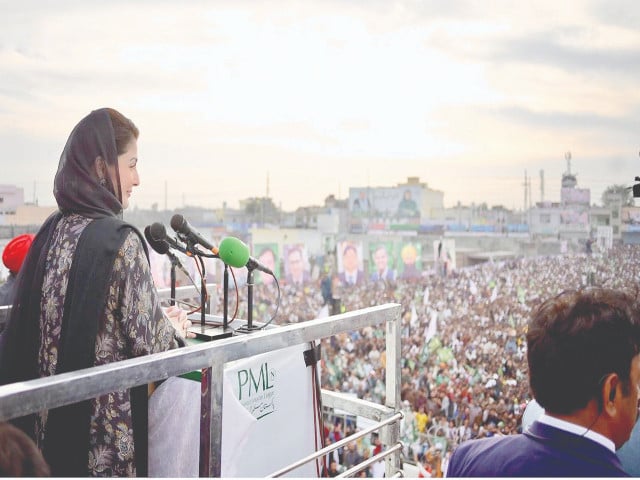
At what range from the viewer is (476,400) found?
7.46 m

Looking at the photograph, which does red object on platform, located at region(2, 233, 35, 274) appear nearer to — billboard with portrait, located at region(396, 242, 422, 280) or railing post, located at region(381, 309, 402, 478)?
railing post, located at region(381, 309, 402, 478)

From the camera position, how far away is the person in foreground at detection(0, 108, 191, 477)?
0.95 m

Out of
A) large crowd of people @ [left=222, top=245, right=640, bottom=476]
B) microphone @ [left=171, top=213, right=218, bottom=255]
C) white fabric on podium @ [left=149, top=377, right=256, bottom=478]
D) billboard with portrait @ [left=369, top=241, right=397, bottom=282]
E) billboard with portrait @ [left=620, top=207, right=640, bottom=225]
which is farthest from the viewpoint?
billboard with portrait @ [left=369, top=241, right=397, bottom=282]

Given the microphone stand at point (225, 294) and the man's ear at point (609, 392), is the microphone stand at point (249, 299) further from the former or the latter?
the man's ear at point (609, 392)

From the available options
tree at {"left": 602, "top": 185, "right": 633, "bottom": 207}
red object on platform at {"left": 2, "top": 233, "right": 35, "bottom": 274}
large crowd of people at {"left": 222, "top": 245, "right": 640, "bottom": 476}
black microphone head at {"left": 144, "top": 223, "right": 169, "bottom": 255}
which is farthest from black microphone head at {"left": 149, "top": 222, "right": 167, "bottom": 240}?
tree at {"left": 602, "top": 185, "right": 633, "bottom": 207}

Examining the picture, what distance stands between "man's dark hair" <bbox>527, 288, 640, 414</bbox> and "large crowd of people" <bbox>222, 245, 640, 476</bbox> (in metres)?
4.18

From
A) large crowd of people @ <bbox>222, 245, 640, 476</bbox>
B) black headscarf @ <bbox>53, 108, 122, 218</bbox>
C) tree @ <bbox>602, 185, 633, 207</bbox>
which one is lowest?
large crowd of people @ <bbox>222, 245, 640, 476</bbox>

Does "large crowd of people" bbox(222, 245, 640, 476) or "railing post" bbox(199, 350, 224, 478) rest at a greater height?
"railing post" bbox(199, 350, 224, 478)

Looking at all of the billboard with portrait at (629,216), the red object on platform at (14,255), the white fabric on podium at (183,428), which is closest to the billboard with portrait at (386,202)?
the billboard with portrait at (629,216)

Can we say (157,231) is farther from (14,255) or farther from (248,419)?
(14,255)

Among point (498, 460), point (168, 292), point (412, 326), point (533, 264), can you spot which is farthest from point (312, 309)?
point (498, 460)

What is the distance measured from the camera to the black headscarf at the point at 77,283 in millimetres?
937

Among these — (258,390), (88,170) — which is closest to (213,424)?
(258,390)

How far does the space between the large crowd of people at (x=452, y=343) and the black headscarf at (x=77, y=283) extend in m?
4.14
